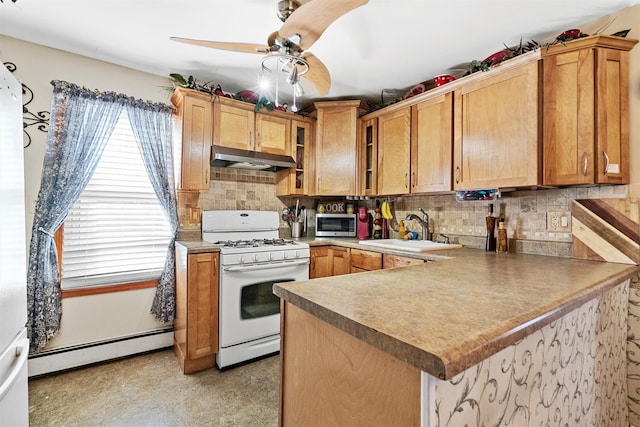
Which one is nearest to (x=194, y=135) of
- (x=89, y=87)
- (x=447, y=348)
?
(x=89, y=87)

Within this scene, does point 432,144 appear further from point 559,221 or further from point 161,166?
point 161,166

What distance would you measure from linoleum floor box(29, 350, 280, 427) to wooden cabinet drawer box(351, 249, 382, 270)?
3.49 ft

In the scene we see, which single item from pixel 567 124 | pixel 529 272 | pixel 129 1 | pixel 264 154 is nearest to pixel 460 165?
pixel 567 124

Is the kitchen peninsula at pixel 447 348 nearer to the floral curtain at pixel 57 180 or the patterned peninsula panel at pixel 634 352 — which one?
the patterned peninsula panel at pixel 634 352

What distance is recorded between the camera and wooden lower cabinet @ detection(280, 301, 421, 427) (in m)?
0.65

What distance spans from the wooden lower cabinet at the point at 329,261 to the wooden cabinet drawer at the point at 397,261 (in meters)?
0.43

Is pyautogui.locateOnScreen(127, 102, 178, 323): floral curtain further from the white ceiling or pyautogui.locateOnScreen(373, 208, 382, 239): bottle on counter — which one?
pyautogui.locateOnScreen(373, 208, 382, 239): bottle on counter

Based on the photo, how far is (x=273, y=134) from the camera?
113 inches

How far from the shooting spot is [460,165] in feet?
7.23

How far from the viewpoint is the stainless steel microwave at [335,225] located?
10.3 ft

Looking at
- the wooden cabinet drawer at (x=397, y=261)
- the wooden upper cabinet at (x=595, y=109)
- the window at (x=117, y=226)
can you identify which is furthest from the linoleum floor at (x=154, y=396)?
the wooden upper cabinet at (x=595, y=109)

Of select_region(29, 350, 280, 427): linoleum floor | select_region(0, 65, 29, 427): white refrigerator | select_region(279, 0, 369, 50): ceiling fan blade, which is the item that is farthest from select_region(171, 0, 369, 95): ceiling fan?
select_region(29, 350, 280, 427): linoleum floor

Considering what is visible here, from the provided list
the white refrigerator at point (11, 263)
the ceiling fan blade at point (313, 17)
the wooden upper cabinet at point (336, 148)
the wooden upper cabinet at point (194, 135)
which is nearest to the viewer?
the white refrigerator at point (11, 263)

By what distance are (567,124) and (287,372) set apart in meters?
1.99
